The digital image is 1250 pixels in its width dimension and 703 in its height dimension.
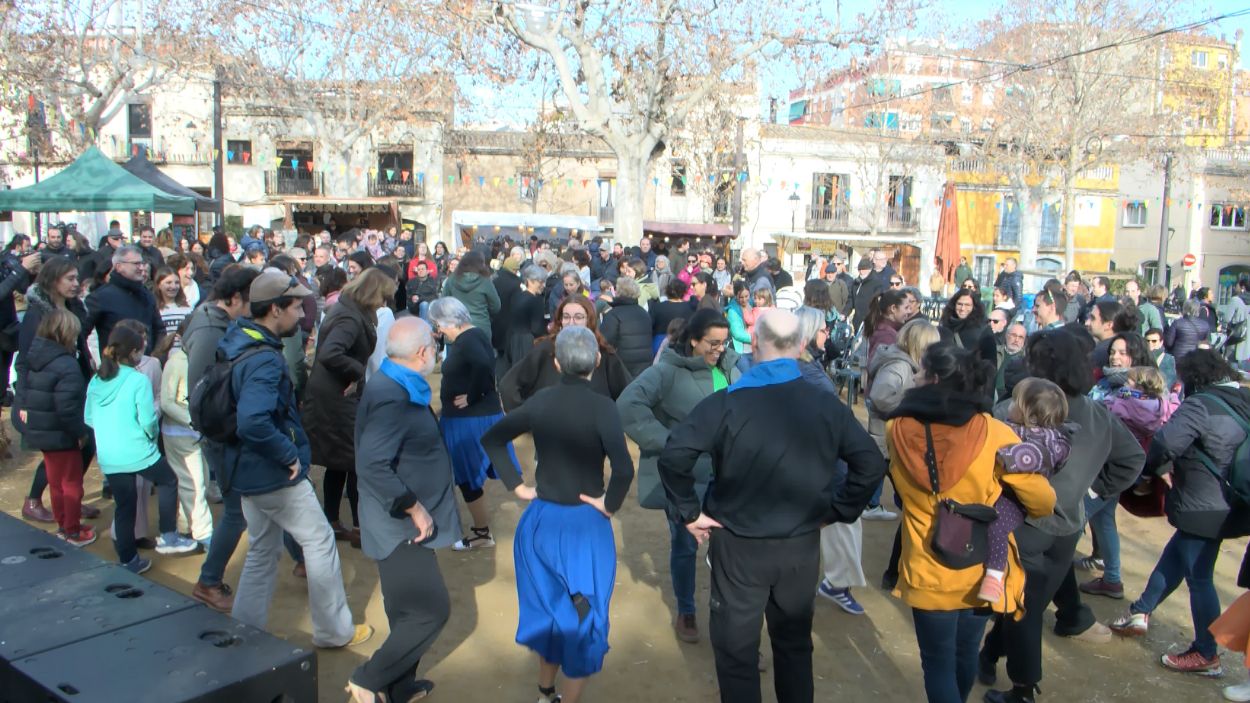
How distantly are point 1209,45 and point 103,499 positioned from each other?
39171 mm

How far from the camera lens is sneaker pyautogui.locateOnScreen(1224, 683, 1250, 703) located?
3994 millimetres

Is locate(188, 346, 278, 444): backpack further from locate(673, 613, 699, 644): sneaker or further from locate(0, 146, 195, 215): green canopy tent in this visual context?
locate(0, 146, 195, 215): green canopy tent

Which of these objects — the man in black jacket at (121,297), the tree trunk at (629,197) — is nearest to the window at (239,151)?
the tree trunk at (629,197)

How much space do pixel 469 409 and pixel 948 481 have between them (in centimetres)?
299

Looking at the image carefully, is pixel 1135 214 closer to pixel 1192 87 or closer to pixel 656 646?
pixel 1192 87

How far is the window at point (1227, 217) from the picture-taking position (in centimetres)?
3966

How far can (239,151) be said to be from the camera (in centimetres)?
3491

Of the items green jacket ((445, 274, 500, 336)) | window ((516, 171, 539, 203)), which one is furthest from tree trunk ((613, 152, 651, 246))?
window ((516, 171, 539, 203))

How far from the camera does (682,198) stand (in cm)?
3644

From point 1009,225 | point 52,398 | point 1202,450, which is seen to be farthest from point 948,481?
point 1009,225

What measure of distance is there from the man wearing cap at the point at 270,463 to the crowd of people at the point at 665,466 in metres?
0.01

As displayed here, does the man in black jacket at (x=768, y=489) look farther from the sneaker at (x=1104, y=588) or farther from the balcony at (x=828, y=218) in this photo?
the balcony at (x=828, y=218)

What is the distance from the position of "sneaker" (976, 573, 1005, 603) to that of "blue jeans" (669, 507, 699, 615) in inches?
55.6

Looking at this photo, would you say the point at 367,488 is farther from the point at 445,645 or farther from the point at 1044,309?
the point at 1044,309
